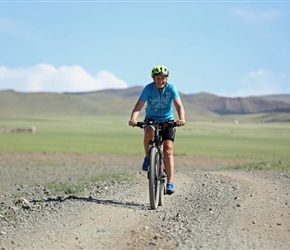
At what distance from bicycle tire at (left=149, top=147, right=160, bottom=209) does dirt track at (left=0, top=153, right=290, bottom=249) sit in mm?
184

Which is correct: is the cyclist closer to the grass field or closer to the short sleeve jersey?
the short sleeve jersey

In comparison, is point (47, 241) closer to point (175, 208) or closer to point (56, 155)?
point (175, 208)

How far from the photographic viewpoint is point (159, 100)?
966cm

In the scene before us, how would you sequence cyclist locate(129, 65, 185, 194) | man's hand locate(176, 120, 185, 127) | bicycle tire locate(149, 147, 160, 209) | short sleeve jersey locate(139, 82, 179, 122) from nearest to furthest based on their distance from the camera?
bicycle tire locate(149, 147, 160, 209)
man's hand locate(176, 120, 185, 127)
cyclist locate(129, 65, 185, 194)
short sleeve jersey locate(139, 82, 179, 122)

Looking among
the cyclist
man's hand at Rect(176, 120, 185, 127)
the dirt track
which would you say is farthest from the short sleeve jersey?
the dirt track

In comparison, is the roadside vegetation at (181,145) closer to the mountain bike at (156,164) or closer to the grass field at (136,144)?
the grass field at (136,144)

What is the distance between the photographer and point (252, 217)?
8.46m

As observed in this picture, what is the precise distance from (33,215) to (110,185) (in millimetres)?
3682

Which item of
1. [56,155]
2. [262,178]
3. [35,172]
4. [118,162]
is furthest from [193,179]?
[56,155]

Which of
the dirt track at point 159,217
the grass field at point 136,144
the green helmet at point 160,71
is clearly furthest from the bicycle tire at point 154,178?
the grass field at point 136,144

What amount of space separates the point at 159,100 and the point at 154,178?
134 centimetres

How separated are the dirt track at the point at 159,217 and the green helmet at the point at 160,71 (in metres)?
2.24

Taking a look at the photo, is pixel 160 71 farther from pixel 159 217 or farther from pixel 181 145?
pixel 181 145

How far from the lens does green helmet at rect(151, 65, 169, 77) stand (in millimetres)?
9467
